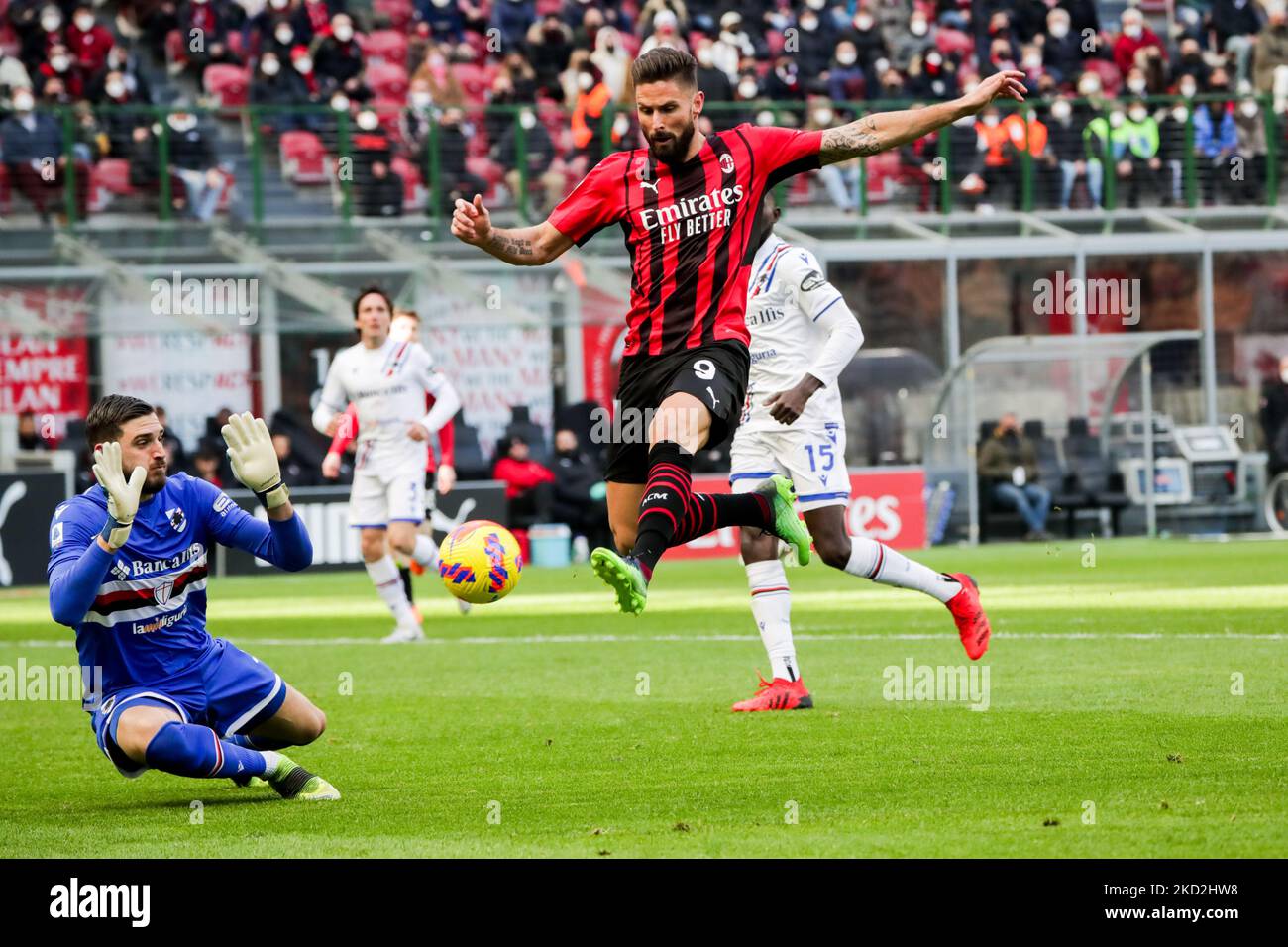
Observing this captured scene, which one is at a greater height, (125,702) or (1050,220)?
(1050,220)

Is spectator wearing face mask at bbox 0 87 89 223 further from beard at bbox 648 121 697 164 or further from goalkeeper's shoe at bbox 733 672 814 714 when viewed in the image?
beard at bbox 648 121 697 164

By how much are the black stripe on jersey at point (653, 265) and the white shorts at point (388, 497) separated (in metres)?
6.98

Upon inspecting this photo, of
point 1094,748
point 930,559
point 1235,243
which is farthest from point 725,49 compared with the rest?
point 1094,748

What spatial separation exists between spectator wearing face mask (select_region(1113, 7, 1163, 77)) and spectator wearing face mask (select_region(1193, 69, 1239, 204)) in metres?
3.38

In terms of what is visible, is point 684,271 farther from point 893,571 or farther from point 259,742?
point 259,742

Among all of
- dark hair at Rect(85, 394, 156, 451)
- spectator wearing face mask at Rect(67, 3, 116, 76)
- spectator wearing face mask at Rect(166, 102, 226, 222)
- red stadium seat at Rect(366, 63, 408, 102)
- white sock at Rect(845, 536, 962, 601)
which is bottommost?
white sock at Rect(845, 536, 962, 601)

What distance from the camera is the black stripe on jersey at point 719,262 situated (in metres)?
7.59

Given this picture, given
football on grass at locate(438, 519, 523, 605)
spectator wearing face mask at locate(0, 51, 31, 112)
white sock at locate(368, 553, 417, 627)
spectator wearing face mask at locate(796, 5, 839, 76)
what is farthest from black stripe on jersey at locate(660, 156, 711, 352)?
spectator wearing face mask at locate(796, 5, 839, 76)

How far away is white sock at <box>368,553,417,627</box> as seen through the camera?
45.8ft

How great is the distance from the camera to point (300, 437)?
23.2 meters
